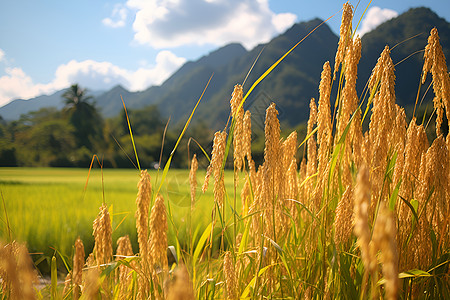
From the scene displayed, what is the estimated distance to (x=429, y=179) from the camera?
1256 millimetres

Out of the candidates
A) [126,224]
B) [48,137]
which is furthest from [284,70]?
[126,224]

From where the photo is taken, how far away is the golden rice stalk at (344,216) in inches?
42.7

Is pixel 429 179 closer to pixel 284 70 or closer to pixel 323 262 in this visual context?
pixel 323 262

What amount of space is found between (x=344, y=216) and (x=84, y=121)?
25.5 m

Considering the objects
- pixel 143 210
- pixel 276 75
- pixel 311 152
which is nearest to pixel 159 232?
pixel 143 210

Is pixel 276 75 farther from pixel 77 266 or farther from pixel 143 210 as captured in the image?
pixel 143 210

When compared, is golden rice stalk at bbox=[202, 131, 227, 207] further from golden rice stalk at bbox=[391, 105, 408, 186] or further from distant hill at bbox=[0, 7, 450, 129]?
distant hill at bbox=[0, 7, 450, 129]

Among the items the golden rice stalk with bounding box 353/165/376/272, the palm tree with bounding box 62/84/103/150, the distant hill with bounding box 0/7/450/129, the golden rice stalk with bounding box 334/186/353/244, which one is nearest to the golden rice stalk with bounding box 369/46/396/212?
the golden rice stalk with bounding box 334/186/353/244

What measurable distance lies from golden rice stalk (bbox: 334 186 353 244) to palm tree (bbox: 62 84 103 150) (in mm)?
12801

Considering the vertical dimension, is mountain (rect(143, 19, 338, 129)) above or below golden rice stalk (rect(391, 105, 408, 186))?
above

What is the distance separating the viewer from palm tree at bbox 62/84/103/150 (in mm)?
19117

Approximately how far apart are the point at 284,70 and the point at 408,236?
6026cm

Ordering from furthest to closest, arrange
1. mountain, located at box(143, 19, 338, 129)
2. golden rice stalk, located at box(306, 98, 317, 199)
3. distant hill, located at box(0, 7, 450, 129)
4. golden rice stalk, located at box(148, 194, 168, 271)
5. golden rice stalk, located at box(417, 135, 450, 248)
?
mountain, located at box(143, 19, 338, 129), distant hill, located at box(0, 7, 450, 129), golden rice stalk, located at box(306, 98, 317, 199), golden rice stalk, located at box(417, 135, 450, 248), golden rice stalk, located at box(148, 194, 168, 271)

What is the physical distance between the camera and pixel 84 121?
24.0m
